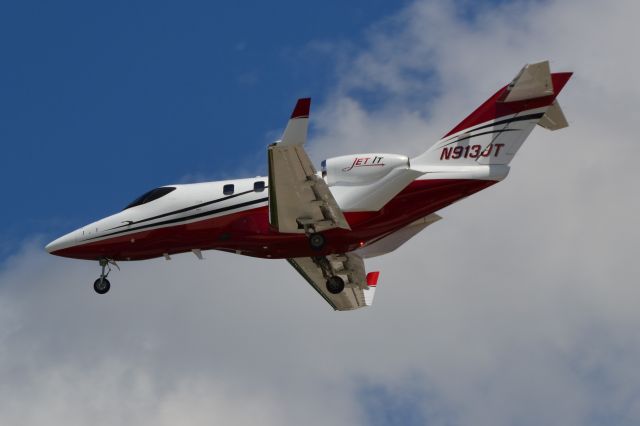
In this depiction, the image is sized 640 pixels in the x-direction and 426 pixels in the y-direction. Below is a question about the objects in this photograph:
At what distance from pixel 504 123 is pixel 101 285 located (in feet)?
46.7

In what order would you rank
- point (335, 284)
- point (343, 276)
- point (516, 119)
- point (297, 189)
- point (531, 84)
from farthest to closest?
point (343, 276)
point (335, 284)
point (516, 119)
point (531, 84)
point (297, 189)

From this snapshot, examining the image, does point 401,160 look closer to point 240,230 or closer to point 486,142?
point 486,142

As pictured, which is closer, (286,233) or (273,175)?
(273,175)

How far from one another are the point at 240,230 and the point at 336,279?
Result: 389 cm

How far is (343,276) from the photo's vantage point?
48000 mm

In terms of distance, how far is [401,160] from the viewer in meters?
42.8

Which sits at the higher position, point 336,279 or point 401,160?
point 401,160

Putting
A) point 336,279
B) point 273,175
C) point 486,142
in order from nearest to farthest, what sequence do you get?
point 273,175
point 486,142
point 336,279

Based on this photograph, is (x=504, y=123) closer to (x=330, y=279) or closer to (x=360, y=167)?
(x=360, y=167)

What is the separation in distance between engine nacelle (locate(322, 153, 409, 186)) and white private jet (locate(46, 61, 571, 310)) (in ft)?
0.10

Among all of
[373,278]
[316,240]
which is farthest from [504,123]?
[373,278]

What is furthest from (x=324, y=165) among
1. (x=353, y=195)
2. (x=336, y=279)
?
(x=336, y=279)

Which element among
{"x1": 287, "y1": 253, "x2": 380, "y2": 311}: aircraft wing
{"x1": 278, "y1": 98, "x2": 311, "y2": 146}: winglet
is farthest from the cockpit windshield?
{"x1": 278, "y1": 98, "x2": 311, "y2": 146}: winglet

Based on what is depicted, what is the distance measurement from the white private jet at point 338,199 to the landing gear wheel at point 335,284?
0.03 meters
